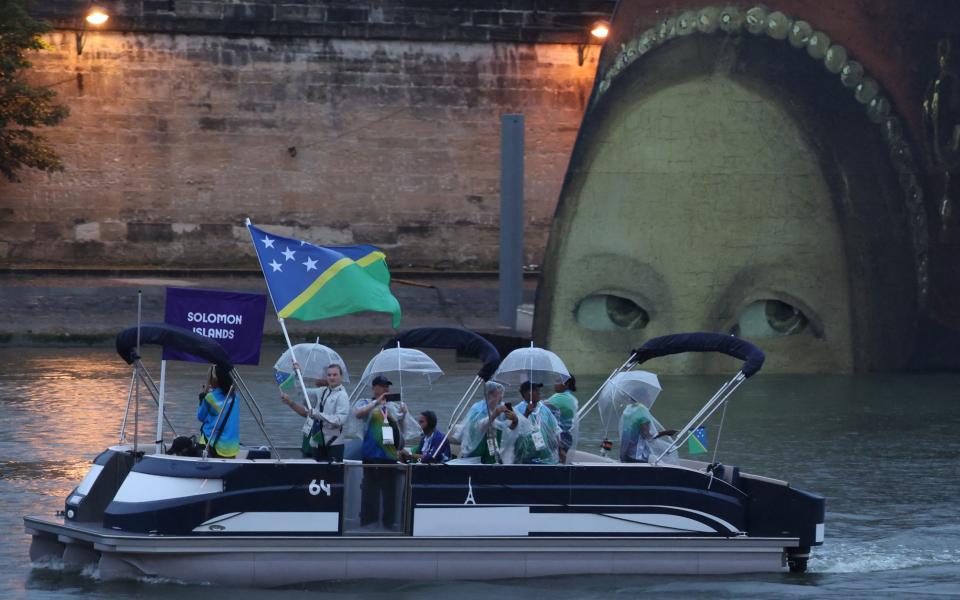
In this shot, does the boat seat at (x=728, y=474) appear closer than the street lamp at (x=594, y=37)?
Yes

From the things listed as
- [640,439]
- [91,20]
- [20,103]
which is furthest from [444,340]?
[91,20]

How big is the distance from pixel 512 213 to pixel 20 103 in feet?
37.0

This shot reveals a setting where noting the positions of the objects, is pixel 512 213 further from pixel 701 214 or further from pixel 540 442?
pixel 540 442

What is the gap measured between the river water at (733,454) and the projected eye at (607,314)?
119cm

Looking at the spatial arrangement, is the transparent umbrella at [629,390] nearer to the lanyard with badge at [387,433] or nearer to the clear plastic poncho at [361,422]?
the clear plastic poncho at [361,422]

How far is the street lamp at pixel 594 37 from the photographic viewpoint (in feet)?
138

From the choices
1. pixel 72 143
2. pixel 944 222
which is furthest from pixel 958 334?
pixel 72 143

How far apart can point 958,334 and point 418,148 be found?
16.0 m

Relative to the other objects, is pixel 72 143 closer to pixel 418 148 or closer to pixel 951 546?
pixel 418 148

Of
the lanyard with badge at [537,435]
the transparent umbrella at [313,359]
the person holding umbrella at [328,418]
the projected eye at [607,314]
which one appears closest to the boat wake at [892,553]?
the lanyard with badge at [537,435]

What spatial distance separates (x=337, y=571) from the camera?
1405cm

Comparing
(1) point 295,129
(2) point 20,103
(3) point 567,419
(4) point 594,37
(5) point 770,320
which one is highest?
(4) point 594,37

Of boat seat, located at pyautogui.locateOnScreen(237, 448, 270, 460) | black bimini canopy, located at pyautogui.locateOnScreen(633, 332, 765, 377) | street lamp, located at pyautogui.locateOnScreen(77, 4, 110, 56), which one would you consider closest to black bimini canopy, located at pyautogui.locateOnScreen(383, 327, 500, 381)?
boat seat, located at pyautogui.locateOnScreen(237, 448, 270, 460)

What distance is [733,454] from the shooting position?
21.4 metres
